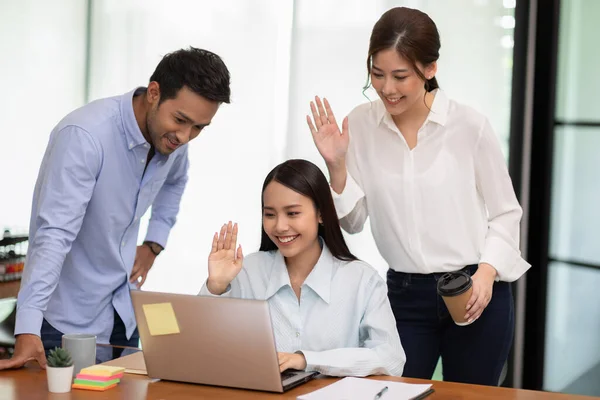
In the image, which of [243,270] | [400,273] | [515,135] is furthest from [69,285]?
[515,135]

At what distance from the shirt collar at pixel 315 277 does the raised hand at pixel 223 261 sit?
0.12 metres

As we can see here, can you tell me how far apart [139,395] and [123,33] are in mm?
3440

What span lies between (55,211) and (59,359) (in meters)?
0.48

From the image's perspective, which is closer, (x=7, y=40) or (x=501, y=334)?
(x=501, y=334)

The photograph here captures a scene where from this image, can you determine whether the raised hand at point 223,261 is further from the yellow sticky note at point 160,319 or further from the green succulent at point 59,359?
the green succulent at point 59,359

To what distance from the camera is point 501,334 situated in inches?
96.7

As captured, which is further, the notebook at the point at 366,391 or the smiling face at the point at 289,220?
the smiling face at the point at 289,220

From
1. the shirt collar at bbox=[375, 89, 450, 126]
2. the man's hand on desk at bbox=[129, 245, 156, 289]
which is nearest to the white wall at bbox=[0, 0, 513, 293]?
the man's hand on desk at bbox=[129, 245, 156, 289]

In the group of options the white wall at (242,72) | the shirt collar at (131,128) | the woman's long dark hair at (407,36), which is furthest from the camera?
the white wall at (242,72)

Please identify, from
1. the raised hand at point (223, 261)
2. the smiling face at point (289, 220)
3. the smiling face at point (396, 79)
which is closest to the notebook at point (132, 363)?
the raised hand at point (223, 261)

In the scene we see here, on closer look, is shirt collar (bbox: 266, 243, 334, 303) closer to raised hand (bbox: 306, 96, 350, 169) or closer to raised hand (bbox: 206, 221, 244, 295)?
raised hand (bbox: 206, 221, 244, 295)

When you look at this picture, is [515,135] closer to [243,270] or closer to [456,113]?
[456,113]

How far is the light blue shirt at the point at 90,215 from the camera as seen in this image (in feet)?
7.20

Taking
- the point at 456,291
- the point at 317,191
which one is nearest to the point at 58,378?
the point at 317,191
